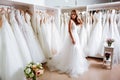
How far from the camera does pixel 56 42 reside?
3543mm

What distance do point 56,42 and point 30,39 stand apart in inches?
34.4

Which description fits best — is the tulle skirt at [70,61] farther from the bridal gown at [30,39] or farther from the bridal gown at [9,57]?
the bridal gown at [9,57]

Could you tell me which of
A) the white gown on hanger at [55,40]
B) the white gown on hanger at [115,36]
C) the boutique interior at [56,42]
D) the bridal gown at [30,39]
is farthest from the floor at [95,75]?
the white gown on hanger at [55,40]

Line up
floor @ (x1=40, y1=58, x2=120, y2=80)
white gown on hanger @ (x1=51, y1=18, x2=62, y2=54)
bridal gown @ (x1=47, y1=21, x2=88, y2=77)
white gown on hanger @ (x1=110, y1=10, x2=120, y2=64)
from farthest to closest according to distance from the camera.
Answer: white gown on hanger @ (x1=51, y1=18, x2=62, y2=54) < white gown on hanger @ (x1=110, y1=10, x2=120, y2=64) < bridal gown @ (x1=47, y1=21, x2=88, y2=77) < floor @ (x1=40, y1=58, x2=120, y2=80)

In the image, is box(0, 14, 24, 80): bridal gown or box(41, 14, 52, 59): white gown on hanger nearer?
box(0, 14, 24, 80): bridal gown

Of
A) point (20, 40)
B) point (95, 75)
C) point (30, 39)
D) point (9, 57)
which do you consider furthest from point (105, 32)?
point (9, 57)

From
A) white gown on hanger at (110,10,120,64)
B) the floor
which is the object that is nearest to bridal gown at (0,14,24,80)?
the floor

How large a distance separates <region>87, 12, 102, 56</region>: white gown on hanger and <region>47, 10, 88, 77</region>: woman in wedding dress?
63 cm

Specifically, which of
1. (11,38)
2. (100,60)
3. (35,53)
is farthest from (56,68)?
(100,60)

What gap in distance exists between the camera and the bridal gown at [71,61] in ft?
9.07

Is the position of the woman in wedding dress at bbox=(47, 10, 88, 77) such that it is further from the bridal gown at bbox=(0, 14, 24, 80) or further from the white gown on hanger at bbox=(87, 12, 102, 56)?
the bridal gown at bbox=(0, 14, 24, 80)

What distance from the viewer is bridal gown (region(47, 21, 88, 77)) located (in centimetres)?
276

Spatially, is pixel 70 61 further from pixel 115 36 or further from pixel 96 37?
pixel 115 36

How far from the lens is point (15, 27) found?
2518mm
